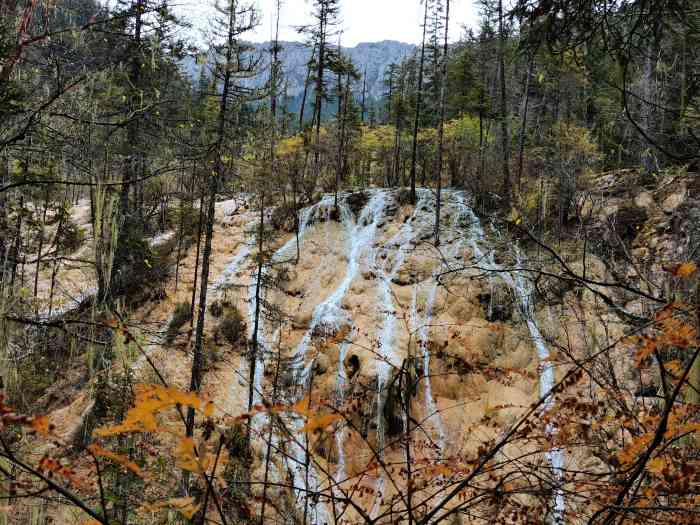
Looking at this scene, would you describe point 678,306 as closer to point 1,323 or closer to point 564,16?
point 564,16

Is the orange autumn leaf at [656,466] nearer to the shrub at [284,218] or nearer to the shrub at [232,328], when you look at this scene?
the shrub at [232,328]

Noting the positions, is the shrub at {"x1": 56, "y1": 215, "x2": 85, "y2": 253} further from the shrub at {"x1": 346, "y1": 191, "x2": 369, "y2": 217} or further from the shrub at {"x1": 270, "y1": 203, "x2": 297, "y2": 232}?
the shrub at {"x1": 346, "y1": 191, "x2": 369, "y2": 217}

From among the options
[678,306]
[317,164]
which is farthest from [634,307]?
[317,164]

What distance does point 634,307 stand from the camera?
10.8m

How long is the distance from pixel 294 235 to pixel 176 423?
31.3 ft

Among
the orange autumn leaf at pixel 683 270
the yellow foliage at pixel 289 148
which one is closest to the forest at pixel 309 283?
the orange autumn leaf at pixel 683 270

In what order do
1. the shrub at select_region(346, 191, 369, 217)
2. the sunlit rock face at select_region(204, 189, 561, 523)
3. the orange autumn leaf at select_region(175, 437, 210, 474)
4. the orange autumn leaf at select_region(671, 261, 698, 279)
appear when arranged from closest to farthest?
1. the orange autumn leaf at select_region(175, 437, 210, 474)
2. the orange autumn leaf at select_region(671, 261, 698, 279)
3. the sunlit rock face at select_region(204, 189, 561, 523)
4. the shrub at select_region(346, 191, 369, 217)

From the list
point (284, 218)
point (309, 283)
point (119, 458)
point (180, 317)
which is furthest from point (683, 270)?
point (284, 218)

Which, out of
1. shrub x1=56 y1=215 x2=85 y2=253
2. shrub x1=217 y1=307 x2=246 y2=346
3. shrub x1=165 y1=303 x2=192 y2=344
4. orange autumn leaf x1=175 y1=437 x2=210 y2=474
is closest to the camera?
orange autumn leaf x1=175 y1=437 x2=210 y2=474

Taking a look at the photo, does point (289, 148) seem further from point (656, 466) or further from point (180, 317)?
point (656, 466)

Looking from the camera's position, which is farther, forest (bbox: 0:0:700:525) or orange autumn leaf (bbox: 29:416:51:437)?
forest (bbox: 0:0:700:525)

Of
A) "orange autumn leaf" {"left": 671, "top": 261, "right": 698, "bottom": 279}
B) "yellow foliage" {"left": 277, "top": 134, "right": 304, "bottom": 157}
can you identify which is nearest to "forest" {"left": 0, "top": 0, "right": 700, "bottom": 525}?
"orange autumn leaf" {"left": 671, "top": 261, "right": 698, "bottom": 279}

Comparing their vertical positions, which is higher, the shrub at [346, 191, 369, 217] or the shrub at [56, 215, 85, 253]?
the shrub at [346, 191, 369, 217]


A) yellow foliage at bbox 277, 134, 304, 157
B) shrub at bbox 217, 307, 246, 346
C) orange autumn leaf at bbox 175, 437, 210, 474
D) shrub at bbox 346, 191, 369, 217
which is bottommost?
shrub at bbox 217, 307, 246, 346
